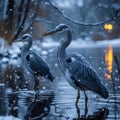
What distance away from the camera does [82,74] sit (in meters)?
11.0

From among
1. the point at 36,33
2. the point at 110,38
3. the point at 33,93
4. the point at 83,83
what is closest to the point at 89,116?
the point at 83,83

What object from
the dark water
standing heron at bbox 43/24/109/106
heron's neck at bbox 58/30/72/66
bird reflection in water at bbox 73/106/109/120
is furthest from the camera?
heron's neck at bbox 58/30/72/66

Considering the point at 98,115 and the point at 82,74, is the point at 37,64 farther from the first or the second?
the point at 98,115

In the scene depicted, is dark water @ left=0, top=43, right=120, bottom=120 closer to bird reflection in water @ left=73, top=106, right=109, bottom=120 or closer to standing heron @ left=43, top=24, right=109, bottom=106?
bird reflection in water @ left=73, top=106, right=109, bottom=120

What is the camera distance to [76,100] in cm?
1169

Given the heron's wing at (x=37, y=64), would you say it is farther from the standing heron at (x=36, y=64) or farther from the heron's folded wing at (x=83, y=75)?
the heron's folded wing at (x=83, y=75)

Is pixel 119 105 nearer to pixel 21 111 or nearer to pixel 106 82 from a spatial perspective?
pixel 21 111

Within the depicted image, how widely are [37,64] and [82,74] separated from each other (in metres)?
3.24

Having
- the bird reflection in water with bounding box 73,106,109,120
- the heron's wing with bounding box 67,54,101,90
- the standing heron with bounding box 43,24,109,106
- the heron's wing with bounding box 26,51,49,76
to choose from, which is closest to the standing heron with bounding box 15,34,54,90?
the heron's wing with bounding box 26,51,49,76

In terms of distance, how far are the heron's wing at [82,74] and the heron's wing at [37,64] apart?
2.77 m

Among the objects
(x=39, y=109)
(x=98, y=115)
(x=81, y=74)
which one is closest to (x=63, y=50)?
(x=81, y=74)

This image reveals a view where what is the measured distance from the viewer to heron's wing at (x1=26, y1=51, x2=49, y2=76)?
13930mm

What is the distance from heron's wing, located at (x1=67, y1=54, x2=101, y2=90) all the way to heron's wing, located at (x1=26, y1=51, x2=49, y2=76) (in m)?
2.77

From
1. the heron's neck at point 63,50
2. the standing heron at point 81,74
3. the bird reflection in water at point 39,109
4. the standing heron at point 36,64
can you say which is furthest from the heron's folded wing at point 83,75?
the standing heron at point 36,64
